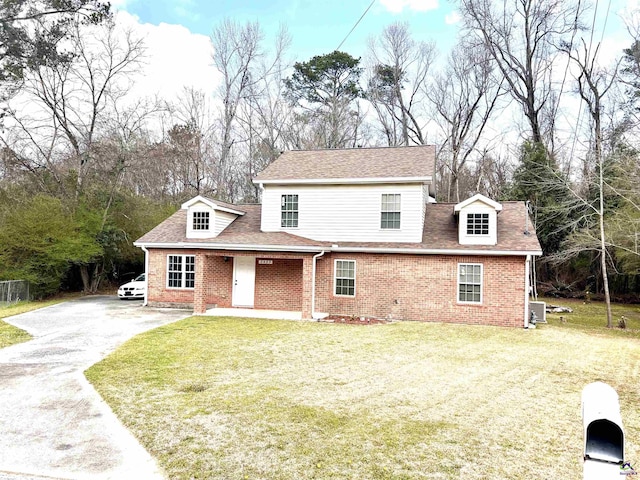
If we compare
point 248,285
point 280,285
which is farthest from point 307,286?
point 248,285

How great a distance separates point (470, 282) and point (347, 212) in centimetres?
498

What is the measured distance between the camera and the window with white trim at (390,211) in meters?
15.7

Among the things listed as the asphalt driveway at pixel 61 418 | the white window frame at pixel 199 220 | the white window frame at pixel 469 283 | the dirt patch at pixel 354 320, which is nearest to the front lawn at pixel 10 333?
the asphalt driveway at pixel 61 418

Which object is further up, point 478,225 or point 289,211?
point 289,211

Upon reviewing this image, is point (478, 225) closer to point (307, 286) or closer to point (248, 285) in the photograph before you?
point (307, 286)

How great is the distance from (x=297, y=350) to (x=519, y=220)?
10.4 m

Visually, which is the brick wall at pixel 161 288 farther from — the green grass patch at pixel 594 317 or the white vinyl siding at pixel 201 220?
the green grass patch at pixel 594 317

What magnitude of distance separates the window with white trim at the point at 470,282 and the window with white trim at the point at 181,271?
9928 mm

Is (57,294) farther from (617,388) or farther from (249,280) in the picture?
(617,388)

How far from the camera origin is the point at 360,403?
6.45 m

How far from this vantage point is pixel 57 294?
23.0m

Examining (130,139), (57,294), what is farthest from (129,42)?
(57,294)

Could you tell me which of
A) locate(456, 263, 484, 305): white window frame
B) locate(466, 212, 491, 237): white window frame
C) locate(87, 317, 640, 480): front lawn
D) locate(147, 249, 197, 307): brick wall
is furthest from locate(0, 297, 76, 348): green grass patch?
locate(466, 212, 491, 237): white window frame

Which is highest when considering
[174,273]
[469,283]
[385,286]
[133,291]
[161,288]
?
[174,273]
